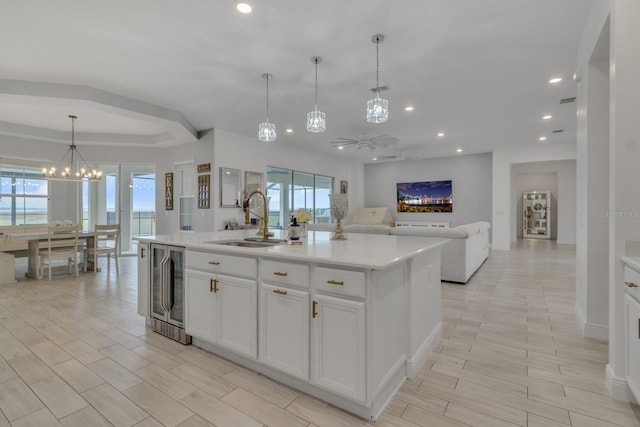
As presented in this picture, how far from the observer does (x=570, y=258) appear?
277 inches

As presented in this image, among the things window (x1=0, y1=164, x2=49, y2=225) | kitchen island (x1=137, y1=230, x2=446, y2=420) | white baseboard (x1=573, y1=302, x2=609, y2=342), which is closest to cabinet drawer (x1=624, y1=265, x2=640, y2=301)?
kitchen island (x1=137, y1=230, x2=446, y2=420)

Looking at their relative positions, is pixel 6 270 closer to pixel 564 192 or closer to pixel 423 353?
pixel 423 353

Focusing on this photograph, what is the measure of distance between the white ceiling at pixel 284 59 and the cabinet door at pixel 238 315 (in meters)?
2.27

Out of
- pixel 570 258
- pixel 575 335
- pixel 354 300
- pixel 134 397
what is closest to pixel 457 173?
pixel 570 258

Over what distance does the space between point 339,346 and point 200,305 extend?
131 cm

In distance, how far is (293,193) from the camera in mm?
Result: 8852

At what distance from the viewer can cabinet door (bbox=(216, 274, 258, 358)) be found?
217cm

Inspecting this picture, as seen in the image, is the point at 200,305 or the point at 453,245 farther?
the point at 453,245

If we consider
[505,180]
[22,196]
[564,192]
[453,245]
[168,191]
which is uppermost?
[505,180]

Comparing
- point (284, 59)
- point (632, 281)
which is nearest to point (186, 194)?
point (284, 59)

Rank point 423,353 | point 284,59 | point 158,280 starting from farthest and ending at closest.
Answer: point 284,59 → point 158,280 → point 423,353

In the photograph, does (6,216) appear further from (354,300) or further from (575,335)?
(575,335)

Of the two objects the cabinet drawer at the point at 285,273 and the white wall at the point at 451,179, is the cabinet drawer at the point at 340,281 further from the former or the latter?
the white wall at the point at 451,179

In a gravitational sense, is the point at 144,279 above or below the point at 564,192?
below
